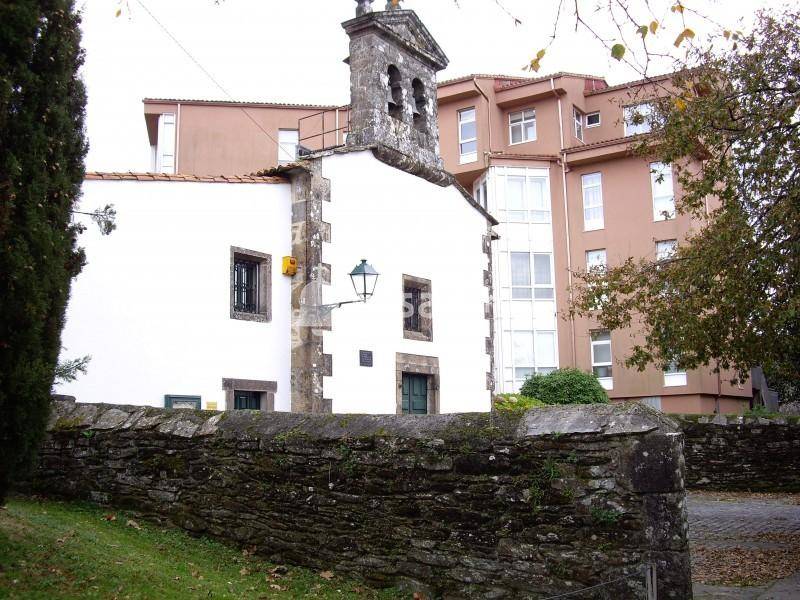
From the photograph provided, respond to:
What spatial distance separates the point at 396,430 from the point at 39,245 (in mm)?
3100

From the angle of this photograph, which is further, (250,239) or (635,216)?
(635,216)

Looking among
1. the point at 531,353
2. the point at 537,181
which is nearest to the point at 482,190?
the point at 537,181

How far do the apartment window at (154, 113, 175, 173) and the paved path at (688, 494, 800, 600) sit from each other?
19.4m

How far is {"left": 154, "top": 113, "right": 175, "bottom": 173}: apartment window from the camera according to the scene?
27984 millimetres

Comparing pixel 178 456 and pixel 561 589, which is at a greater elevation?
pixel 178 456

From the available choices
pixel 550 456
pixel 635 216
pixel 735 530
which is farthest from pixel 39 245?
pixel 635 216

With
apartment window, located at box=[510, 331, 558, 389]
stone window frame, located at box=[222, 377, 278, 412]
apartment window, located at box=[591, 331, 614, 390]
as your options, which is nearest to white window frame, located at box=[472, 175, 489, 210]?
apartment window, located at box=[510, 331, 558, 389]


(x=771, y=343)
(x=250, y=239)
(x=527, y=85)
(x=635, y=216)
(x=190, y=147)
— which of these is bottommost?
(x=771, y=343)

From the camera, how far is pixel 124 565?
21.8ft

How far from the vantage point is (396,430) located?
7062mm

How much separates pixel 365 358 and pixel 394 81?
5.80m

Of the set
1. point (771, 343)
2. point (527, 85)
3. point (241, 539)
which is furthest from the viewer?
point (527, 85)

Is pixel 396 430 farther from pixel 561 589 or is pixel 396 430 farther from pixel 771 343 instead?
pixel 771 343

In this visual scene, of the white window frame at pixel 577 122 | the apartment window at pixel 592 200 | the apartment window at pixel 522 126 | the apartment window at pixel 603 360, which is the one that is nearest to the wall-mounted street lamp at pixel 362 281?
the apartment window at pixel 603 360
